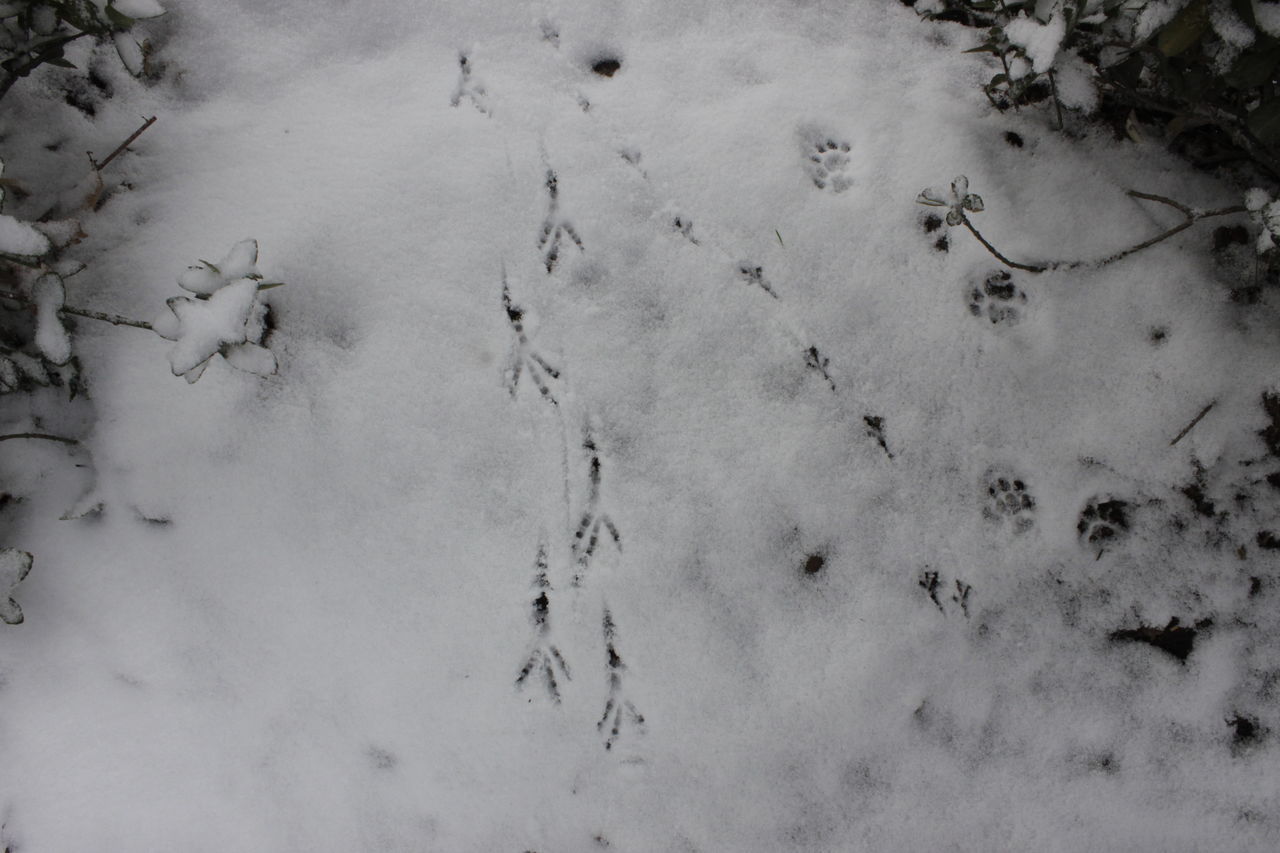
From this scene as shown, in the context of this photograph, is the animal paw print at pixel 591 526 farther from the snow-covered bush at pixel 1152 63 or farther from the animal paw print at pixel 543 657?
the snow-covered bush at pixel 1152 63

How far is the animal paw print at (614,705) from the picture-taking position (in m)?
1.38

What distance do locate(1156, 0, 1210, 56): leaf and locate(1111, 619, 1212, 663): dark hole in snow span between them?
100 centimetres

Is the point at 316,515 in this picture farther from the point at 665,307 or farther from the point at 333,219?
the point at 665,307

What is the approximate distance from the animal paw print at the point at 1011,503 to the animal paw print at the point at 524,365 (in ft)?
2.76

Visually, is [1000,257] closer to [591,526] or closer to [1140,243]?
[1140,243]

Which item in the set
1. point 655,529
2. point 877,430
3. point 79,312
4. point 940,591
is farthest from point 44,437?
point 940,591

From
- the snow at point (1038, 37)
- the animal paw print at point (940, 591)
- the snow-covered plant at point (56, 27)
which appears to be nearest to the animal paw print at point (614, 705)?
the animal paw print at point (940, 591)

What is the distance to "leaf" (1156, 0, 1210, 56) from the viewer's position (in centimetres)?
109

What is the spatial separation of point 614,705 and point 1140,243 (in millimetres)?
1337

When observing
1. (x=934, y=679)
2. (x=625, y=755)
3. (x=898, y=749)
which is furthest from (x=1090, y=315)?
(x=625, y=755)

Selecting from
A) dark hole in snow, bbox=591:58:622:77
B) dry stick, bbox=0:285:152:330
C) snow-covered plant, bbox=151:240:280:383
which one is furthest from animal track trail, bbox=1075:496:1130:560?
dry stick, bbox=0:285:152:330

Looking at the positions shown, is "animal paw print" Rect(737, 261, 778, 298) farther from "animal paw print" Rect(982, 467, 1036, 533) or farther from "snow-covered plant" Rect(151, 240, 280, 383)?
"snow-covered plant" Rect(151, 240, 280, 383)

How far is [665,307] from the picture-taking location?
4.73 feet

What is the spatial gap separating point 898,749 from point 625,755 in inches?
20.2
